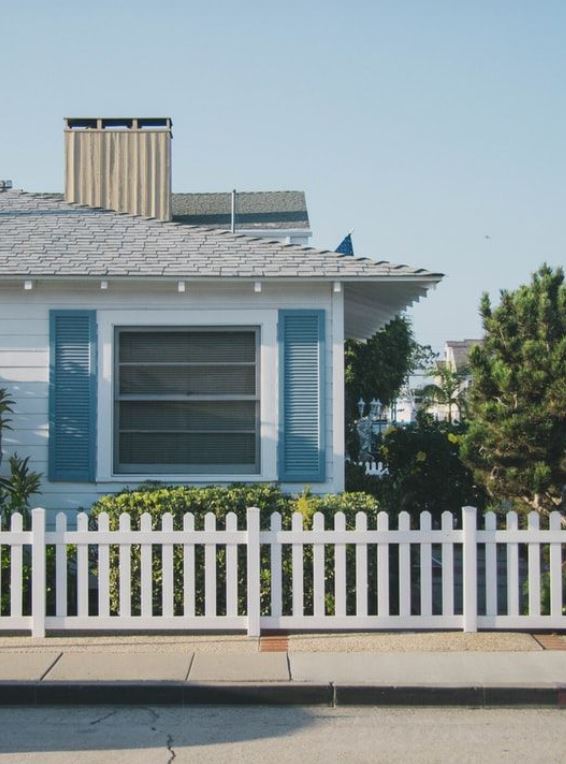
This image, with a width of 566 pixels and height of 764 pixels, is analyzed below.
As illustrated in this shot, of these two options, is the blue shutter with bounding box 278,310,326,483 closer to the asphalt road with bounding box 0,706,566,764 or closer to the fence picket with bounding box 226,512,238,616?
the fence picket with bounding box 226,512,238,616

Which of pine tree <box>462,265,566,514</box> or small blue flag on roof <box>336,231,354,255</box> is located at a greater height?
small blue flag on roof <box>336,231,354,255</box>

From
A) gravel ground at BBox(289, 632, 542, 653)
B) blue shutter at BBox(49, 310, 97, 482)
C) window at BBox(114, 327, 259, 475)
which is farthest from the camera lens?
window at BBox(114, 327, 259, 475)

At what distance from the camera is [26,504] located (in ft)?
35.3

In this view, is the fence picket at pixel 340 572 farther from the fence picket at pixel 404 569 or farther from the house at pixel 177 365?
the house at pixel 177 365

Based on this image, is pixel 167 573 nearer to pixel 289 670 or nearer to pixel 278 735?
pixel 289 670

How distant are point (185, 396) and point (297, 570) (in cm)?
310

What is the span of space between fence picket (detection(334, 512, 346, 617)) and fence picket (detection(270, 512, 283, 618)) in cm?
45

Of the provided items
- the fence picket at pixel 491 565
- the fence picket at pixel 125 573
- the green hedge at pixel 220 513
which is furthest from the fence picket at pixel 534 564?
the fence picket at pixel 125 573

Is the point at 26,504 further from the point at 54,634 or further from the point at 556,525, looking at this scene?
the point at 556,525

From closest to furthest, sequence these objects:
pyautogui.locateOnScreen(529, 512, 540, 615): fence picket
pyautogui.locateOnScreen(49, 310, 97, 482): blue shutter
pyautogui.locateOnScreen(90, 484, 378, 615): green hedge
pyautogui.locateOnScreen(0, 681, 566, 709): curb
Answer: pyautogui.locateOnScreen(0, 681, 566, 709): curb, pyautogui.locateOnScreen(529, 512, 540, 615): fence picket, pyautogui.locateOnScreen(90, 484, 378, 615): green hedge, pyautogui.locateOnScreen(49, 310, 97, 482): blue shutter

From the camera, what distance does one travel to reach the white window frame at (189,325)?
11.2m

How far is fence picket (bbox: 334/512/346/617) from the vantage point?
8.88 m

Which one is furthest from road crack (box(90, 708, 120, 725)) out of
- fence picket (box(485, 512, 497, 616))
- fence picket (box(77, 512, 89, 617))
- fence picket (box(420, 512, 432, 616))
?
fence picket (box(485, 512, 497, 616))

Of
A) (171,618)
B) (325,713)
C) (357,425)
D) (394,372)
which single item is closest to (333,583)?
(171,618)
